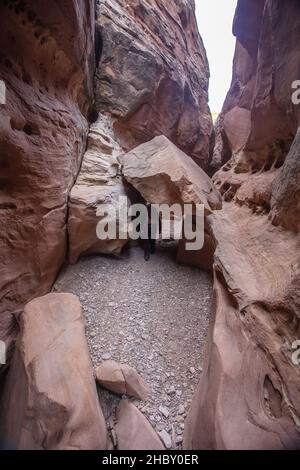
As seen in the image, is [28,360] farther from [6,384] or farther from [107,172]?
[107,172]

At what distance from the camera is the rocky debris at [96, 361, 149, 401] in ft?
7.34

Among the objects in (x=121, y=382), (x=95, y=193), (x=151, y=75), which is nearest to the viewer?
(x=121, y=382)

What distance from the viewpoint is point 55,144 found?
331 centimetres

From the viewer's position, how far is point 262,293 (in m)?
2.26

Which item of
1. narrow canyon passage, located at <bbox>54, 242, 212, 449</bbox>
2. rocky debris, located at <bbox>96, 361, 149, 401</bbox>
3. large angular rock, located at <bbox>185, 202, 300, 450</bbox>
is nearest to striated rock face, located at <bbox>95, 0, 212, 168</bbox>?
narrow canyon passage, located at <bbox>54, 242, 212, 449</bbox>

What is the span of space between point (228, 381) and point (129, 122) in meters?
5.90

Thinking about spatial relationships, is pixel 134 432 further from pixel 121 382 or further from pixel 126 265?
pixel 126 265

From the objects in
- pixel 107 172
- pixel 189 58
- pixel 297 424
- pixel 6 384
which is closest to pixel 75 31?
pixel 107 172

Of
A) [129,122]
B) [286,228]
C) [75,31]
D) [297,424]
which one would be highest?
[75,31]

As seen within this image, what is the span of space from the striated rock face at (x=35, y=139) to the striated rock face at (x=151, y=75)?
4.99 ft

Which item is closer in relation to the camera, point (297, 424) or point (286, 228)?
point (297, 424)

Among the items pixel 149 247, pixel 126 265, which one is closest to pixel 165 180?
pixel 149 247

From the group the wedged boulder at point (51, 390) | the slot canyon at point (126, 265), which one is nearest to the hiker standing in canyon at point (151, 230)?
the slot canyon at point (126, 265)

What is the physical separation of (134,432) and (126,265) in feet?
8.52
